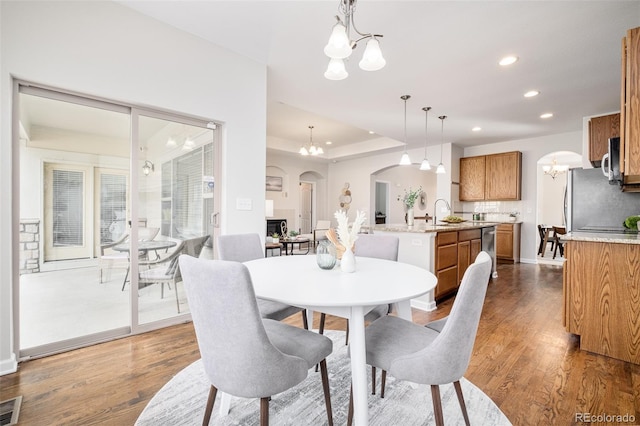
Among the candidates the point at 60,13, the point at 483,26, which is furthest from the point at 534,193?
the point at 60,13

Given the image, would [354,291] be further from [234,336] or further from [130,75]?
[130,75]

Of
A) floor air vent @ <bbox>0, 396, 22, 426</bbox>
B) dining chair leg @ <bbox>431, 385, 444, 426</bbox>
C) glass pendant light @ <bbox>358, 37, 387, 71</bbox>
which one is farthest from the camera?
glass pendant light @ <bbox>358, 37, 387, 71</bbox>

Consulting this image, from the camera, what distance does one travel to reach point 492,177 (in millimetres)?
6324

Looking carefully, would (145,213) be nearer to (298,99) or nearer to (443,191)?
(298,99)

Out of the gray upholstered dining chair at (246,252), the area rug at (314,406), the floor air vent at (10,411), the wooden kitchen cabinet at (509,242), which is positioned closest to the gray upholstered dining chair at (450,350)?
the area rug at (314,406)

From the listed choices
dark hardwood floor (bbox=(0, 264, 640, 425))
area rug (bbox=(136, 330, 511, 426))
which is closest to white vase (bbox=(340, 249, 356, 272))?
area rug (bbox=(136, 330, 511, 426))

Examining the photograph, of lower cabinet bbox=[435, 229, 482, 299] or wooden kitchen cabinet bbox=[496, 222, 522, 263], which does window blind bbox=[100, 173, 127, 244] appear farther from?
wooden kitchen cabinet bbox=[496, 222, 522, 263]

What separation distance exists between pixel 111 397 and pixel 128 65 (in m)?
2.32

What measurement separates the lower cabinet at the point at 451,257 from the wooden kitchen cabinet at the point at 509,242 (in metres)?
2.51

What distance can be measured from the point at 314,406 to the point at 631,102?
8.73ft

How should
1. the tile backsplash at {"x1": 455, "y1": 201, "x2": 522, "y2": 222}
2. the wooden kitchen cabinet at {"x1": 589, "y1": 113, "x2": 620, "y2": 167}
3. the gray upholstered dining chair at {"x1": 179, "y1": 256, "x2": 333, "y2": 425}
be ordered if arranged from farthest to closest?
the tile backsplash at {"x1": 455, "y1": 201, "x2": 522, "y2": 222}, the wooden kitchen cabinet at {"x1": 589, "y1": 113, "x2": 620, "y2": 167}, the gray upholstered dining chair at {"x1": 179, "y1": 256, "x2": 333, "y2": 425}

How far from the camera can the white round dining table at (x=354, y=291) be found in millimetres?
1163

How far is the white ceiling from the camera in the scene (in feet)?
7.50

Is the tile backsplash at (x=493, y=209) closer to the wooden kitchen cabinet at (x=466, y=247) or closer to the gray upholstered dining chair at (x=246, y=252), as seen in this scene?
the wooden kitchen cabinet at (x=466, y=247)
